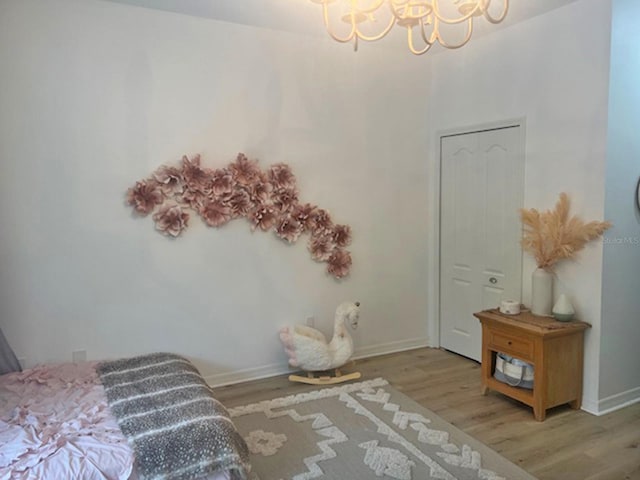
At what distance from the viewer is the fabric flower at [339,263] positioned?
156 inches

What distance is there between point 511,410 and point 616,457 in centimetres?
66

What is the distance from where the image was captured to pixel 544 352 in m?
2.94

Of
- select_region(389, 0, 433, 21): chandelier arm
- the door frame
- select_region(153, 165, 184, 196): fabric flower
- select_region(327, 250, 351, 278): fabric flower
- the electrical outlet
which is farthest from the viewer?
the door frame

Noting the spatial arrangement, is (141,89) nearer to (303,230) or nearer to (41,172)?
(41,172)

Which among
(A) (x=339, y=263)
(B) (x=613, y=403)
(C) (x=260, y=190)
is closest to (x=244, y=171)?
(C) (x=260, y=190)

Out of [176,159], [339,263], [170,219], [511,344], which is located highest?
[176,159]

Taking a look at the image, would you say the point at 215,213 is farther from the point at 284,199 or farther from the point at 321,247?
the point at 321,247

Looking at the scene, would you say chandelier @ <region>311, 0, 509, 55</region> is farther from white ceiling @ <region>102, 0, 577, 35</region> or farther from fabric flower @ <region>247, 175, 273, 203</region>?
fabric flower @ <region>247, 175, 273, 203</region>

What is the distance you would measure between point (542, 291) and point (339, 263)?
1563 millimetres

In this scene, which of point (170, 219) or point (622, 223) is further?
point (170, 219)

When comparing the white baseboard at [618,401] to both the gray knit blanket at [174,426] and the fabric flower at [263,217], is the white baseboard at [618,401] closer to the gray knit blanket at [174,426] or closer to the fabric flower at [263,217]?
the gray knit blanket at [174,426]

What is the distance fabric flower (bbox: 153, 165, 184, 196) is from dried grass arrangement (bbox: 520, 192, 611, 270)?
248cm

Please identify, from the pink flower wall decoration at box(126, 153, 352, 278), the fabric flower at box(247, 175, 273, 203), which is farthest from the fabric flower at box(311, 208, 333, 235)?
the fabric flower at box(247, 175, 273, 203)

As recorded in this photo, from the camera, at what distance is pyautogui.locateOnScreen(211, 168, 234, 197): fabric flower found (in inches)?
135
